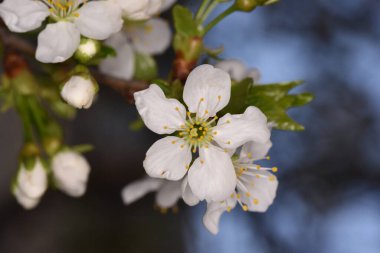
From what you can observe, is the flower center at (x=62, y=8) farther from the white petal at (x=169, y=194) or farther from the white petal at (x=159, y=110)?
the white petal at (x=169, y=194)

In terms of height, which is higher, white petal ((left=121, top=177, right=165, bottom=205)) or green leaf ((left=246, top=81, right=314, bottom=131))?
green leaf ((left=246, top=81, right=314, bottom=131))

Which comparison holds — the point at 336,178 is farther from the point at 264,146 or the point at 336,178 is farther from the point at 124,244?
the point at 264,146

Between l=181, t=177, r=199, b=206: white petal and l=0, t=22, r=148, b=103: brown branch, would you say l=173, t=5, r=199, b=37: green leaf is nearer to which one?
l=0, t=22, r=148, b=103: brown branch

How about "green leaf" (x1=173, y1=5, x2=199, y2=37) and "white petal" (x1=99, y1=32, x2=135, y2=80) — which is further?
"white petal" (x1=99, y1=32, x2=135, y2=80)

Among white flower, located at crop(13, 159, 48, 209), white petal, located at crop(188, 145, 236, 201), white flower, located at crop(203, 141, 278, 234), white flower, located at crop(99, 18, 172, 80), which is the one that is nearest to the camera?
white petal, located at crop(188, 145, 236, 201)

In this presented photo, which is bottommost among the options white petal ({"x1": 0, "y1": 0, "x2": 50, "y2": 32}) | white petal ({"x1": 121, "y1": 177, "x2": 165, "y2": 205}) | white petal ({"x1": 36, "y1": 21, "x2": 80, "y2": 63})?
white petal ({"x1": 121, "y1": 177, "x2": 165, "y2": 205})

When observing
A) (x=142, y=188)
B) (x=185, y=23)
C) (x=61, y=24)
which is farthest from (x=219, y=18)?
(x=142, y=188)

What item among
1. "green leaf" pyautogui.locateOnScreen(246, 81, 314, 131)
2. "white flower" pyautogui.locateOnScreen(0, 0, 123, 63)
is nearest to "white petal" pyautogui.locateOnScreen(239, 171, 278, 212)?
"green leaf" pyautogui.locateOnScreen(246, 81, 314, 131)

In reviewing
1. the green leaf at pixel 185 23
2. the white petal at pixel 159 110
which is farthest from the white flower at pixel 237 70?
the white petal at pixel 159 110
